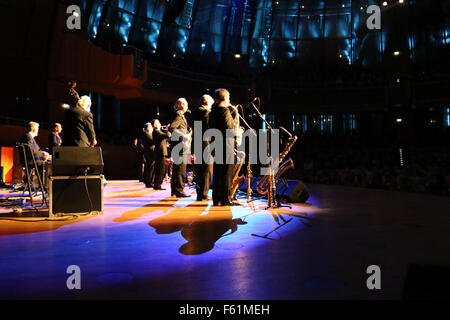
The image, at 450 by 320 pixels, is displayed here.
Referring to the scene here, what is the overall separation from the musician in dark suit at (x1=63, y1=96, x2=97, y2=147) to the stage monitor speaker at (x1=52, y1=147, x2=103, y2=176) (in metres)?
0.32

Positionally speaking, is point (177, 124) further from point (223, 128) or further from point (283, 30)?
point (283, 30)

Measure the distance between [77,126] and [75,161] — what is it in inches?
20.8

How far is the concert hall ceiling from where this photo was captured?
17.3m

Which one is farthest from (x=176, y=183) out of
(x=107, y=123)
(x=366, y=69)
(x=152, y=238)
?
(x=366, y=69)

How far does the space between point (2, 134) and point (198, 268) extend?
9.75m

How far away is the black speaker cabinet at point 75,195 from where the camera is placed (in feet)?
11.2

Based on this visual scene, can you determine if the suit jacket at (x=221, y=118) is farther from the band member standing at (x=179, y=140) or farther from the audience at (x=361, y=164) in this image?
the audience at (x=361, y=164)

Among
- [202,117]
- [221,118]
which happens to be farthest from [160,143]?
[221,118]

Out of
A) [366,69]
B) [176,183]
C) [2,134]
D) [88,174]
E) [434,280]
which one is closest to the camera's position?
[434,280]

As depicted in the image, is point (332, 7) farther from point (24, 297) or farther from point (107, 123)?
point (24, 297)

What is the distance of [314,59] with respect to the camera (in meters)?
20.5

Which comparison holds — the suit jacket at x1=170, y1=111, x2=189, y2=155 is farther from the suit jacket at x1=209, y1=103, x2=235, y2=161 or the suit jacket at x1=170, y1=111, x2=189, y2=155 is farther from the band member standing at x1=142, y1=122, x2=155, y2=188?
the band member standing at x1=142, y1=122, x2=155, y2=188

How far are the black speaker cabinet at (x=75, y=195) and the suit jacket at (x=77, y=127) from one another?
0.51m

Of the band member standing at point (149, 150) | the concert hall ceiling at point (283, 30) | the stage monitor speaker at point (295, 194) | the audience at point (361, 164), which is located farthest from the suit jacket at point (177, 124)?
the concert hall ceiling at point (283, 30)
